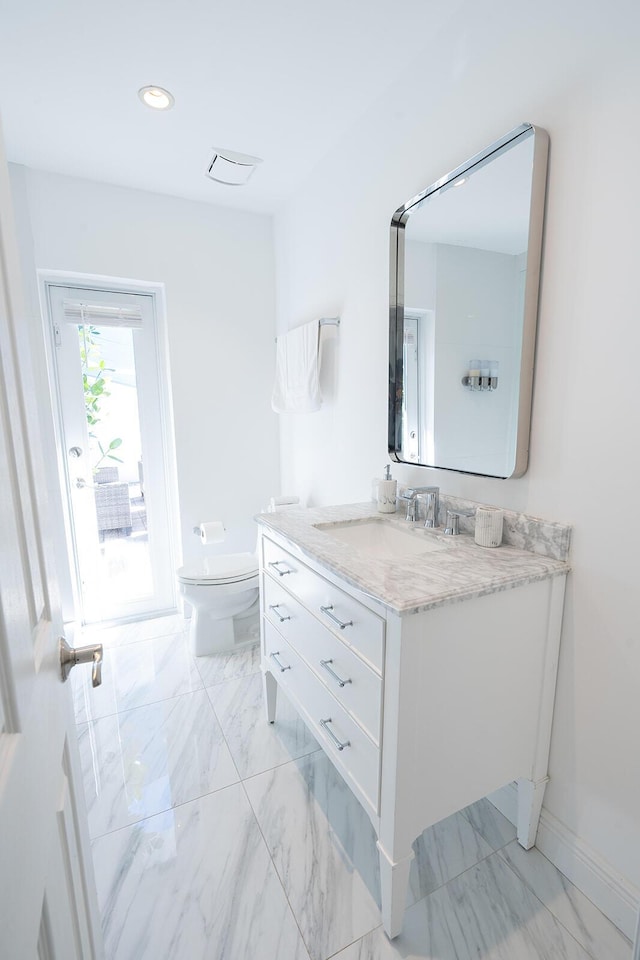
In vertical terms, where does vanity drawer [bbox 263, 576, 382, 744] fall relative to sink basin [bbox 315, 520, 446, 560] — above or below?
below

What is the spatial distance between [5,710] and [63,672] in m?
0.26

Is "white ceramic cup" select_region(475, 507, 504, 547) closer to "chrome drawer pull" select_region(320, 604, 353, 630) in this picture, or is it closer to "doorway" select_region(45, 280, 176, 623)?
"chrome drawer pull" select_region(320, 604, 353, 630)

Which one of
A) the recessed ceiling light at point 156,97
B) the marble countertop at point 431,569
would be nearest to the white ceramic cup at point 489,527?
the marble countertop at point 431,569

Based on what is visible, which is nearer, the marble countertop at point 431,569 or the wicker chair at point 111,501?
the marble countertop at point 431,569

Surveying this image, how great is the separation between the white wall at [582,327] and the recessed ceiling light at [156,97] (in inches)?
33.6

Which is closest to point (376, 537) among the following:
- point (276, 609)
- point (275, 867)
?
point (276, 609)

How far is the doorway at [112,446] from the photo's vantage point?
249 cm

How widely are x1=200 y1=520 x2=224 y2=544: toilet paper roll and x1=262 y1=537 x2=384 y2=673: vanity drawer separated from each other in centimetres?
113

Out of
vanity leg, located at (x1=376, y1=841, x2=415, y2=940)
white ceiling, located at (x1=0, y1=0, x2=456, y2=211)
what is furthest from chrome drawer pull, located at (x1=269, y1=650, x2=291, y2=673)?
white ceiling, located at (x1=0, y1=0, x2=456, y2=211)

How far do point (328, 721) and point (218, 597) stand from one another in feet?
3.63

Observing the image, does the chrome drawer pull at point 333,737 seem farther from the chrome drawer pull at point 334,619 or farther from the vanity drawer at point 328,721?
the chrome drawer pull at point 334,619

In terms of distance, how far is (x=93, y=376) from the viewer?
254 cm

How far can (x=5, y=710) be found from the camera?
1.47 feet

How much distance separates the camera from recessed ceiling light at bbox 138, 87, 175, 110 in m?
1.63
